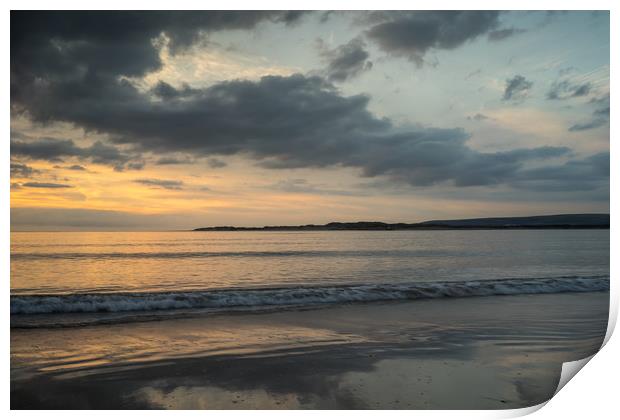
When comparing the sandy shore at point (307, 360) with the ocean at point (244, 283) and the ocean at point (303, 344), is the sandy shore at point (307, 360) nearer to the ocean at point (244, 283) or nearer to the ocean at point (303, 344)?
the ocean at point (303, 344)

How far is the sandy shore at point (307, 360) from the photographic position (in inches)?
148

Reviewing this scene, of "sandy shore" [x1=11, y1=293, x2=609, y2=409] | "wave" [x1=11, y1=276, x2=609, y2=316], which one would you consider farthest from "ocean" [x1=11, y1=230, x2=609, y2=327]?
"sandy shore" [x1=11, y1=293, x2=609, y2=409]

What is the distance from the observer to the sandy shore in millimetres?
3748

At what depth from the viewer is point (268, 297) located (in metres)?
8.52

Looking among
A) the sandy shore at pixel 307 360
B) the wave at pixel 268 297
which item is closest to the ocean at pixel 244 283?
the wave at pixel 268 297

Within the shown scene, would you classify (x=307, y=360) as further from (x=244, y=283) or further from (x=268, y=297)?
(x=244, y=283)

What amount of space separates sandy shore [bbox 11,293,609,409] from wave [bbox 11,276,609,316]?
1.26 meters

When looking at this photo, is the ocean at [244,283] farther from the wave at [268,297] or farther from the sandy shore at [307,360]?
the sandy shore at [307,360]

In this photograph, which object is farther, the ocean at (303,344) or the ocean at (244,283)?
A: the ocean at (244,283)

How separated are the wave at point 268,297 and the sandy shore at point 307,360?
4.13 feet

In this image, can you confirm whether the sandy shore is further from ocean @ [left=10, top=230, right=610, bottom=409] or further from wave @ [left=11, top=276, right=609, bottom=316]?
wave @ [left=11, top=276, right=609, bottom=316]

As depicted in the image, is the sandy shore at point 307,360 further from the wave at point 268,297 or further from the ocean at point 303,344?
the wave at point 268,297
